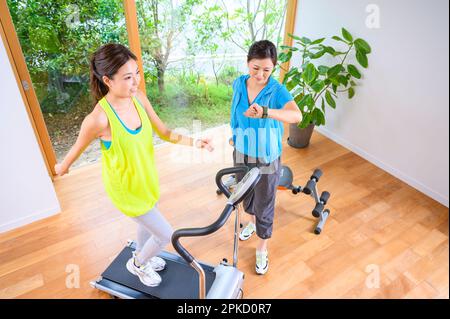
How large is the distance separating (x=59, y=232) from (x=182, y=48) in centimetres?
201

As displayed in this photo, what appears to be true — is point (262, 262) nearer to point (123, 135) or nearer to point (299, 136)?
point (123, 135)

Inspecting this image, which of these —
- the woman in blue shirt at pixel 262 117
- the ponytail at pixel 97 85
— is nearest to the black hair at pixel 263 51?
the woman in blue shirt at pixel 262 117

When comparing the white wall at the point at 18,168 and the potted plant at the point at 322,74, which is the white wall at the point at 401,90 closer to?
the potted plant at the point at 322,74

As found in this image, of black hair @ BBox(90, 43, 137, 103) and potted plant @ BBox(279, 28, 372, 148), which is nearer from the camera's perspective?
black hair @ BBox(90, 43, 137, 103)

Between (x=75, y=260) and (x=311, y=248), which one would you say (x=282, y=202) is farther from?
(x=75, y=260)

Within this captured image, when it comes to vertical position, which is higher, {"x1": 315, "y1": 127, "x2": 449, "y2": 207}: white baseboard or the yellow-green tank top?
the yellow-green tank top

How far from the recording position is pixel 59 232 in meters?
2.42

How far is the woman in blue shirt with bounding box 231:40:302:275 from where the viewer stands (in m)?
1.58

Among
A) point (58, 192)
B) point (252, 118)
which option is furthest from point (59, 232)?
point (252, 118)

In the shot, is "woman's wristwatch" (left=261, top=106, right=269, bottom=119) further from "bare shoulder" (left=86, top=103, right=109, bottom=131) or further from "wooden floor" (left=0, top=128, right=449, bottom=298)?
"wooden floor" (left=0, top=128, right=449, bottom=298)

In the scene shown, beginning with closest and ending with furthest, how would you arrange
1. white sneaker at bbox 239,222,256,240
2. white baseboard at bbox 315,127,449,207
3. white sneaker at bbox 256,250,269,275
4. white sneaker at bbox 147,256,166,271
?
white sneaker at bbox 147,256,166,271 < white sneaker at bbox 256,250,269,275 < white sneaker at bbox 239,222,256,240 < white baseboard at bbox 315,127,449,207

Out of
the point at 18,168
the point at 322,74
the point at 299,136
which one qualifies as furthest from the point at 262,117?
the point at 299,136

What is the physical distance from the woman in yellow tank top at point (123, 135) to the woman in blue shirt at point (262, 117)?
1.43 feet

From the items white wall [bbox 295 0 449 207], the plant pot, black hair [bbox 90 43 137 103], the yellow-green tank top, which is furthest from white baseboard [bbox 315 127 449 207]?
black hair [bbox 90 43 137 103]
